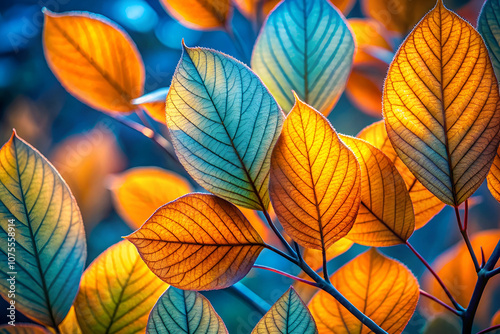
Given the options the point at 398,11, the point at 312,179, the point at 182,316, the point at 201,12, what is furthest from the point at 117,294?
the point at 398,11

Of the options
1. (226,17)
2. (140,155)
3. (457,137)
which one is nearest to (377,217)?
(457,137)

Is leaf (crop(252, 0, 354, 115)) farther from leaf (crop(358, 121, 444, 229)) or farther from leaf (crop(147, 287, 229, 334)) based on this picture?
leaf (crop(147, 287, 229, 334))

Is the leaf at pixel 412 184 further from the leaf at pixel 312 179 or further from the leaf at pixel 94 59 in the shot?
the leaf at pixel 94 59

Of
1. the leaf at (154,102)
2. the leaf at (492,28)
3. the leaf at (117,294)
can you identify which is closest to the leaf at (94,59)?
the leaf at (154,102)

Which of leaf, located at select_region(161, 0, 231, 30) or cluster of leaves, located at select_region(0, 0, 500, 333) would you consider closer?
cluster of leaves, located at select_region(0, 0, 500, 333)

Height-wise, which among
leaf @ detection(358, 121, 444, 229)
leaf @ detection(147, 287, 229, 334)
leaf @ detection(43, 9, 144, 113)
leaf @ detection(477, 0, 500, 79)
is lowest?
leaf @ detection(147, 287, 229, 334)

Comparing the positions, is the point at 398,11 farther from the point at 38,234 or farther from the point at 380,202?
the point at 38,234

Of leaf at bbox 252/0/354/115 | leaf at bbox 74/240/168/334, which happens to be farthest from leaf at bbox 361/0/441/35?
leaf at bbox 74/240/168/334
